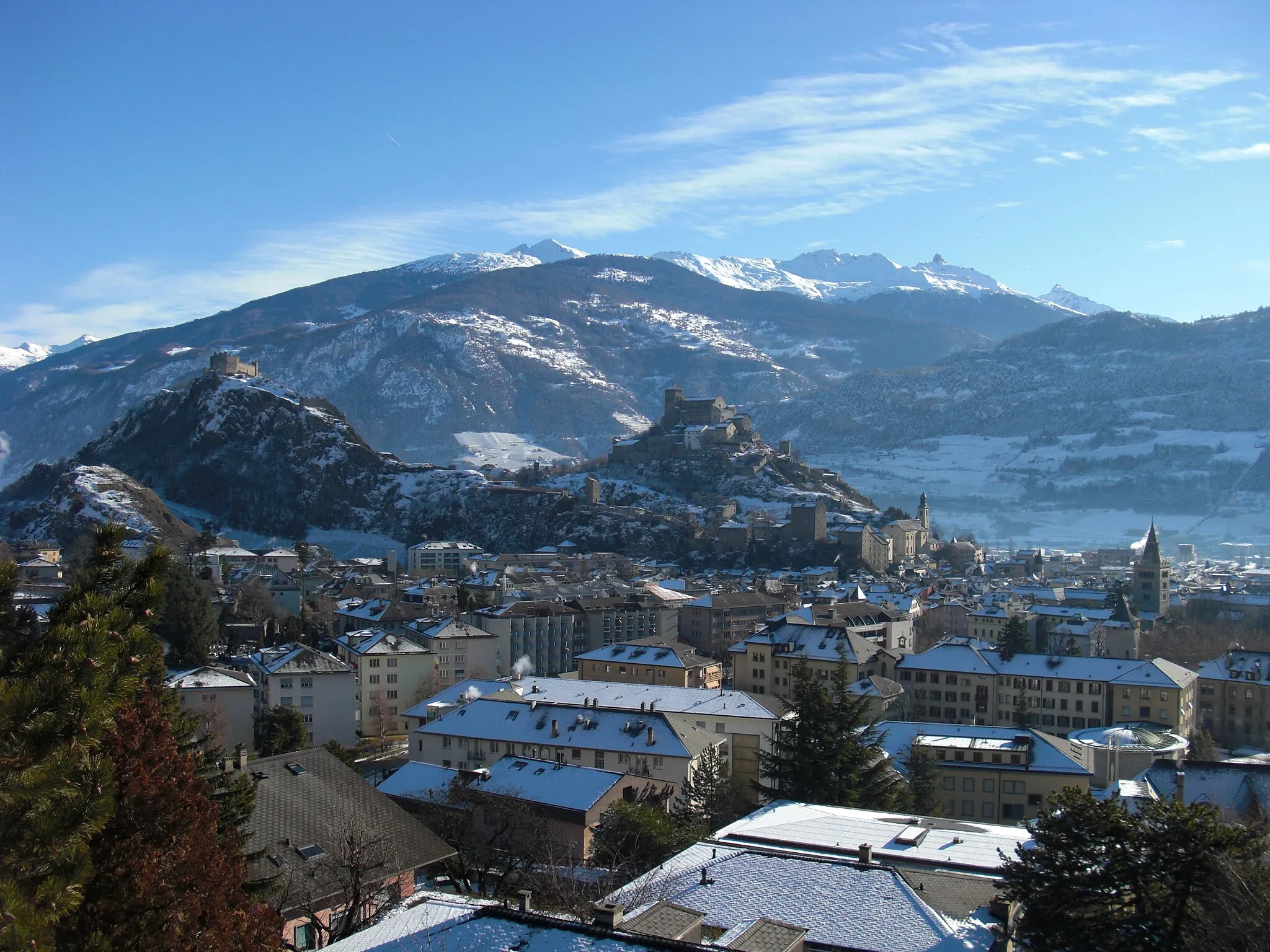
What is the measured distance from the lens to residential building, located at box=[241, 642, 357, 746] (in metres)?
39.0

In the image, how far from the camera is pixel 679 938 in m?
11.2

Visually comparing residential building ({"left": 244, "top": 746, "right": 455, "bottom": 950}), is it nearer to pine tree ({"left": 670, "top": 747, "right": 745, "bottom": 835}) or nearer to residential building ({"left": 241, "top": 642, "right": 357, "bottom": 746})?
pine tree ({"left": 670, "top": 747, "right": 745, "bottom": 835})

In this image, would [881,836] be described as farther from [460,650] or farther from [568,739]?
[460,650]

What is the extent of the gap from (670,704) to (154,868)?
92.5 feet

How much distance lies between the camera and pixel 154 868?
8.05 metres

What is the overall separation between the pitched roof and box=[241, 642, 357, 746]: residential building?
20.9 meters

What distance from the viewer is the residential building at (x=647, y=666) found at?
148 ft

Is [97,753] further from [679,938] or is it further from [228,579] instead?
[228,579]

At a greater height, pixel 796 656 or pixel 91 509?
pixel 91 509

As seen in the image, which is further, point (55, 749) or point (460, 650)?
point (460, 650)

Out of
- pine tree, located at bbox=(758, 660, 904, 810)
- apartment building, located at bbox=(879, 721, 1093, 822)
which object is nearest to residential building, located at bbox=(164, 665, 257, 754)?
pine tree, located at bbox=(758, 660, 904, 810)

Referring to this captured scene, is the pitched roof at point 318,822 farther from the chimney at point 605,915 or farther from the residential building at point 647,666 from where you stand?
the residential building at point 647,666

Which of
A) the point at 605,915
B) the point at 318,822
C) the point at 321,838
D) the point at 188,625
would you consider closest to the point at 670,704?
the point at 318,822

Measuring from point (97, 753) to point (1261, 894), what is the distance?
386 inches
